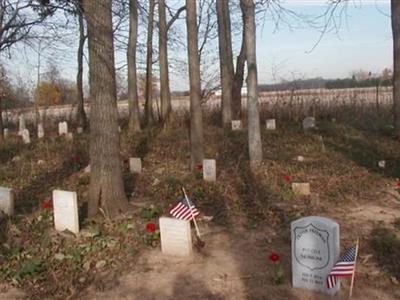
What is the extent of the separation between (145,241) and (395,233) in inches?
124

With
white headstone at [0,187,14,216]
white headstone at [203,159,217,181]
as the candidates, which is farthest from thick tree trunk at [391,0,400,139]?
white headstone at [0,187,14,216]

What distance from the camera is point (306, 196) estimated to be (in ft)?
28.0

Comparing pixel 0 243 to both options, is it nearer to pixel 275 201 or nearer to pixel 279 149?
pixel 275 201

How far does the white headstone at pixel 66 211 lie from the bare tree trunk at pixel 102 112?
0.52 meters

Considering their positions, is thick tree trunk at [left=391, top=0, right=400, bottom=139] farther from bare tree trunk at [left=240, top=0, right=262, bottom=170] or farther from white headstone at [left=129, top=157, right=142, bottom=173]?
white headstone at [left=129, top=157, right=142, bottom=173]

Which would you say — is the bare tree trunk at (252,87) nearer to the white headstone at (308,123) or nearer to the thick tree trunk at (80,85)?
the white headstone at (308,123)

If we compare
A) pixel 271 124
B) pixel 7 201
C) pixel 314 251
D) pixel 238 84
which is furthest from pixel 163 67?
pixel 314 251

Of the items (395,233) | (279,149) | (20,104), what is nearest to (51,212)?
(395,233)

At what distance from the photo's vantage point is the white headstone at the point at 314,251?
15.6 ft

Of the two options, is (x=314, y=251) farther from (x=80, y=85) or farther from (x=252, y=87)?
(x=80, y=85)

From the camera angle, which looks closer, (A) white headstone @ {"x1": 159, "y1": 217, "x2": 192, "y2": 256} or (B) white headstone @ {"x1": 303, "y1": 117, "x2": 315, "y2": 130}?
(A) white headstone @ {"x1": 159, "y1": 217, "x2": 192, "y2": 256}

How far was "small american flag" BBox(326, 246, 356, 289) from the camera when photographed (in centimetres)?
466

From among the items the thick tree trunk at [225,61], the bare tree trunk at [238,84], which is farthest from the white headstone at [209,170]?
the bare tree trunk at [238,84]

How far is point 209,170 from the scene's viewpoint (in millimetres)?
9648
